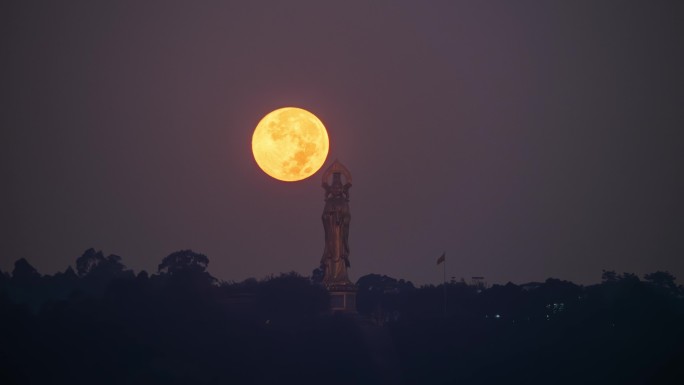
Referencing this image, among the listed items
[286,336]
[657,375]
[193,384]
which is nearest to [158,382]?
[193,384]

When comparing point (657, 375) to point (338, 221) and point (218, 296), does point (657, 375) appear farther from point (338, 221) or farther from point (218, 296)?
point (218, 296)

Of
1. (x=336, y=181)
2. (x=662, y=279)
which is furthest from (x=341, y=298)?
(x=662, y=279)

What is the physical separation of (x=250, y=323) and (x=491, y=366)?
16.0 m

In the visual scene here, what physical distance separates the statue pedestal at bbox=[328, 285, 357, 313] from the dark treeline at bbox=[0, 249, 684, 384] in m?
1.33

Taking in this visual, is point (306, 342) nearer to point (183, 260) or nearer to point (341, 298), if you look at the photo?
point (341, 298)

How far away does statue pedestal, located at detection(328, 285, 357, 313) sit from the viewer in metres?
112

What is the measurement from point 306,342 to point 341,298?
9.92m

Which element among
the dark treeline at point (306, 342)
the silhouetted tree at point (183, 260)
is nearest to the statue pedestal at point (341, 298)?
the dark treeline at point (306, 342)

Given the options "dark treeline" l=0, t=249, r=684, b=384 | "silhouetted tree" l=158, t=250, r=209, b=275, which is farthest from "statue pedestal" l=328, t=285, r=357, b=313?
"silhouetted tree" l=158, t=250, r=209, b=275

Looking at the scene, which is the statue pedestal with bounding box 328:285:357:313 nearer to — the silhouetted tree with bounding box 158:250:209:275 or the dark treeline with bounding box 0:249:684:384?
the dark treeline with bounding box 0:249:684:384

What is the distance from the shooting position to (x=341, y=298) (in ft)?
371

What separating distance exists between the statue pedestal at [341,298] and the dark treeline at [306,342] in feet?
4.35

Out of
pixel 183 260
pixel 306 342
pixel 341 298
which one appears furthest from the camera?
pixel 183 260

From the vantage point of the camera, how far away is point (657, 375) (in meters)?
98.8
